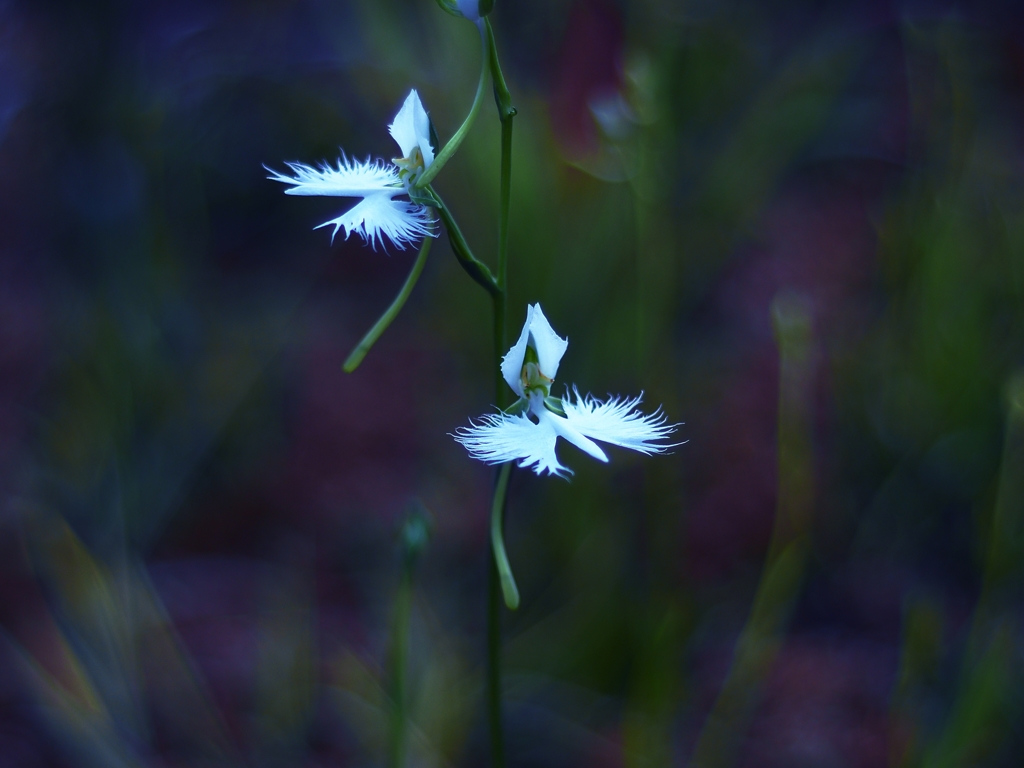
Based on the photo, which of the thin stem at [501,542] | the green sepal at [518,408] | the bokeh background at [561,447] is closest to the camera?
the thin stem at [501,542]

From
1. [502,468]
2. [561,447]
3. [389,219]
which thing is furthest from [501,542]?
[561,447]

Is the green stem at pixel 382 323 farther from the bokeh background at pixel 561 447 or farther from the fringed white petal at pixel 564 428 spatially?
the bokeh background at pixel 561 447

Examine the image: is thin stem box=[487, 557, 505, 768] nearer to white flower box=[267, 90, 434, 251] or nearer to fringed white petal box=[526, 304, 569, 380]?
fringed white petal box=[526, 304, 569, 380]

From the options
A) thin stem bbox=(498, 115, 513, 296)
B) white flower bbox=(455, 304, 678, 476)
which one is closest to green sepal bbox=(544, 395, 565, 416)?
white flower bbox=(455, 304, 678, 476)

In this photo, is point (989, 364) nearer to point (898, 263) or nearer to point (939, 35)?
point (898, 263)

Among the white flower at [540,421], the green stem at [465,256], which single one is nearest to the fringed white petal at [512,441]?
the white flower at [540,421]

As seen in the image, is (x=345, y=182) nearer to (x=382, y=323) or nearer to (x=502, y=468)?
(x=382, y=323)

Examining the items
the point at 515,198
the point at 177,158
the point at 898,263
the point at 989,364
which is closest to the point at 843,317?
the point at 898,263
